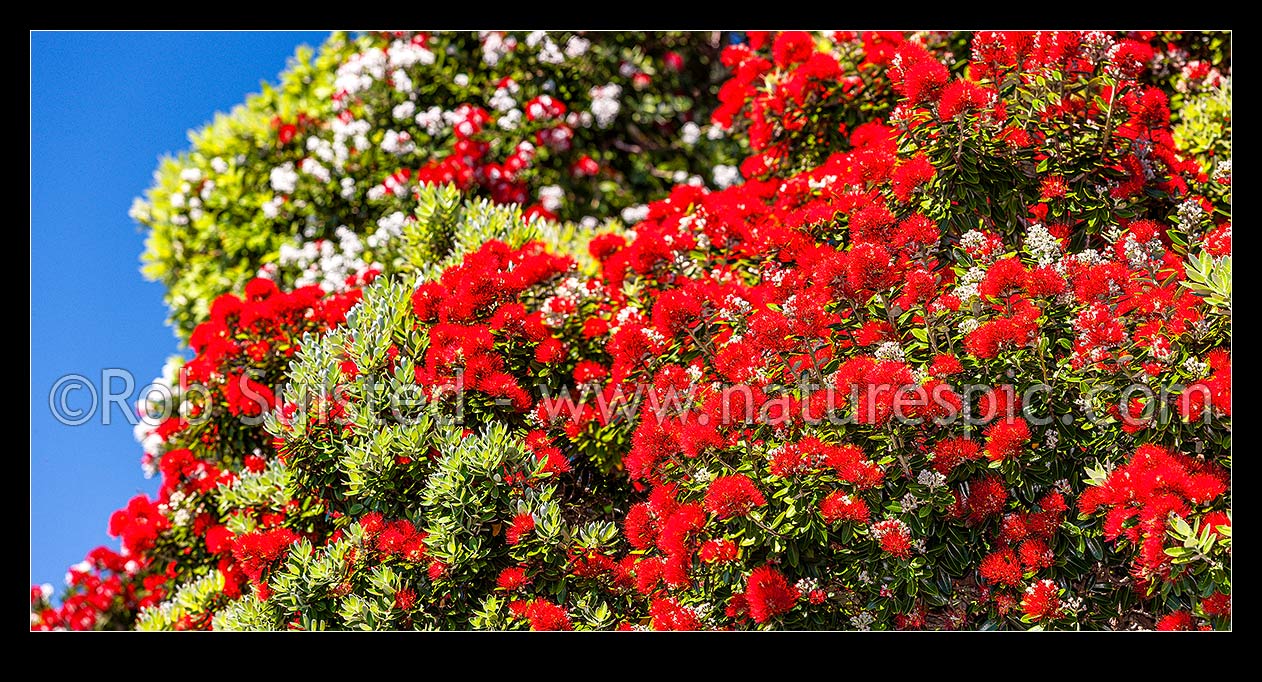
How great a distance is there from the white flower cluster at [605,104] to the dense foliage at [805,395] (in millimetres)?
2485

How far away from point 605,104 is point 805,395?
4.77m

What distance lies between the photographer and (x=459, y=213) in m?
5.32

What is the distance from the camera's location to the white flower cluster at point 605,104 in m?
7.88

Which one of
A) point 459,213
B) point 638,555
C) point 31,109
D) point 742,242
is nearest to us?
point 638,555

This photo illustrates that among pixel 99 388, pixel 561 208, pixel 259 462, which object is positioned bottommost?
pixel 259 462

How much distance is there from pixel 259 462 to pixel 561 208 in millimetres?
3661

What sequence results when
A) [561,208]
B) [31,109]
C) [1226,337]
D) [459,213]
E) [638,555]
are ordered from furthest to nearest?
[561,208] < [459,213] < [31,109] < [638,555] < [1226,337]

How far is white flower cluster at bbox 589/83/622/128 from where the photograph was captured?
7875 millimetres

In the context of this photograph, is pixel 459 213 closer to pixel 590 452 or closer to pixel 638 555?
pixel 590 452

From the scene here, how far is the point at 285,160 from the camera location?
26.3ft

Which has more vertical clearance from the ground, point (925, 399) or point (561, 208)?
point (561, 208)

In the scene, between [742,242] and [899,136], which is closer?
[899,136]
